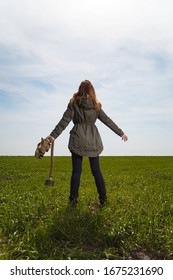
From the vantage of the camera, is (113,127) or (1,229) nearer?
(1,229)

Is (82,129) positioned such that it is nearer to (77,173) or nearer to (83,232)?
(77,173)

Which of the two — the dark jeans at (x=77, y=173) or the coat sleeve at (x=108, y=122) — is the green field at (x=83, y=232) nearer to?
the dark jeans at (x=77, y=173)

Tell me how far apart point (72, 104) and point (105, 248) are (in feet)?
11.6


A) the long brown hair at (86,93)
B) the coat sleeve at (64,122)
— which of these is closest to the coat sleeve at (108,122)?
the long brown hair at (86,93)

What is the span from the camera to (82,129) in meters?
8.23

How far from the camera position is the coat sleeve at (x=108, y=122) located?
338 inches

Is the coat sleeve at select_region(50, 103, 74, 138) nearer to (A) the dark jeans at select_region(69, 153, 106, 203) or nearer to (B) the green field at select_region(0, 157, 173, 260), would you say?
(A) the dark jeans at select_region(69, 153, 106, 203)

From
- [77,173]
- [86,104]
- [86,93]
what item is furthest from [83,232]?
[86,93]

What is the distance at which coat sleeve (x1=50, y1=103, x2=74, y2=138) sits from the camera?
323 inches

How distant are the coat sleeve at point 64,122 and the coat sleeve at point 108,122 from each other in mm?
760

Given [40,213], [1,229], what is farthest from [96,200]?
[1,229]

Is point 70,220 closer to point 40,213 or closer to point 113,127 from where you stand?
point 40,213

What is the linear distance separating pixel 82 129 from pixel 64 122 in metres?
0.45

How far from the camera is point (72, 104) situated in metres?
8.27
